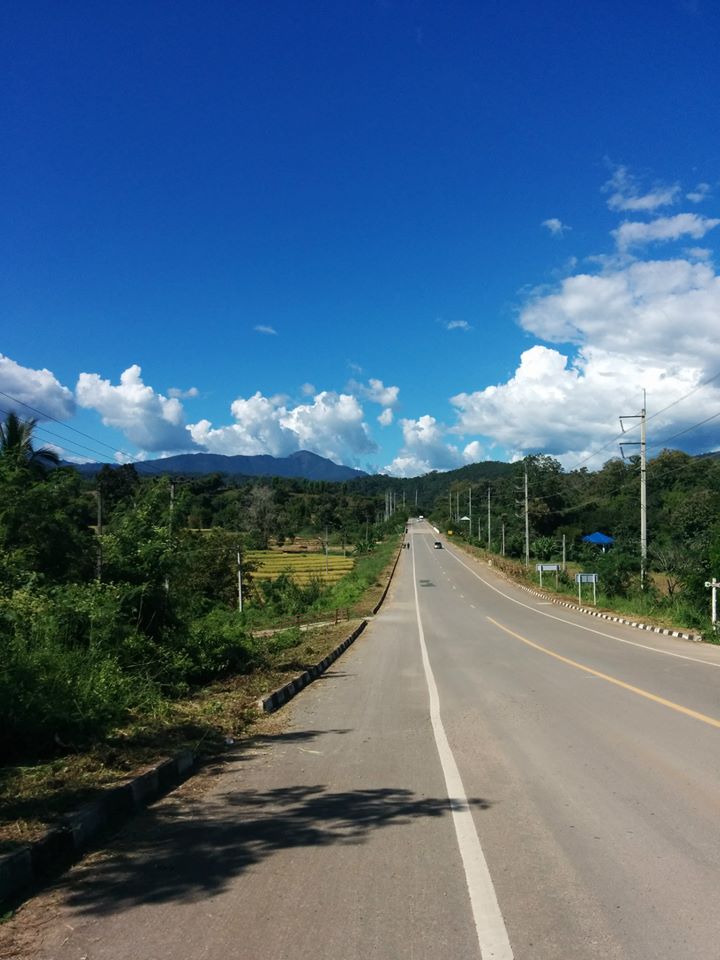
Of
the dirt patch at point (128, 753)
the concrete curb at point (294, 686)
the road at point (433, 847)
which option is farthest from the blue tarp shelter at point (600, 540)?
the dirt patch at point (128, 753)

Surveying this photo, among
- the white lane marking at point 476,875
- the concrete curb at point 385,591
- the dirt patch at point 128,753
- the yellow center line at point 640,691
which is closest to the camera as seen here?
the white lane marking at point 476,875

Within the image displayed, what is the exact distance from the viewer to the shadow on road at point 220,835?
14.1 ft

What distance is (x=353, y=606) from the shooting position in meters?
38.9

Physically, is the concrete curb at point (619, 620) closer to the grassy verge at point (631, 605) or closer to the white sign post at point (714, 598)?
the grassy verge at point (631, 605)

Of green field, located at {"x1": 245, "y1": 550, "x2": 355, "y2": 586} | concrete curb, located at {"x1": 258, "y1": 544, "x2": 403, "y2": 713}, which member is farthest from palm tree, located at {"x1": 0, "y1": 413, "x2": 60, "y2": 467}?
green field, located at {"x1": 245, "y1": 550, "x2": 355, "y2": 586}

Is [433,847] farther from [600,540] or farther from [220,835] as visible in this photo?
[600,540]

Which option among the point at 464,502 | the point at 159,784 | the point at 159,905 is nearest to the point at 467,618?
the point at 159,784

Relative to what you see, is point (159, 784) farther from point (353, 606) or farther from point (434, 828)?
point (353, 606)

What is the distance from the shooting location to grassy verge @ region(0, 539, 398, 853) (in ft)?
17.5

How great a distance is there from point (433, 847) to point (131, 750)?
3.54m

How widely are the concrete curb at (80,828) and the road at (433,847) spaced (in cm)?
22

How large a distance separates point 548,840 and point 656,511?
289 ft

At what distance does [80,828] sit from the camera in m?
5.06

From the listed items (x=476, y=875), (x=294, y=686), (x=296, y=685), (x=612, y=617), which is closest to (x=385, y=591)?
(x=612, y=617)
